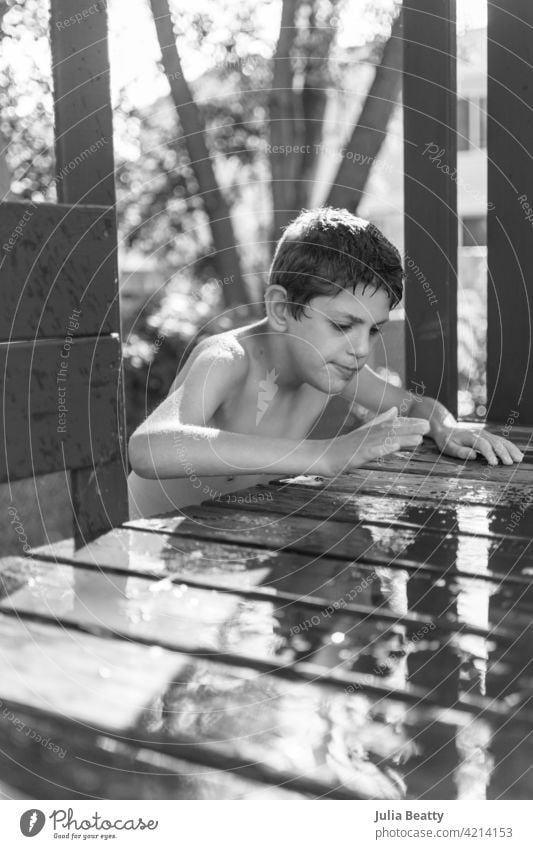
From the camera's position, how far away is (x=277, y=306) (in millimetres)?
2023

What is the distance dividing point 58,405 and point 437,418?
88cm

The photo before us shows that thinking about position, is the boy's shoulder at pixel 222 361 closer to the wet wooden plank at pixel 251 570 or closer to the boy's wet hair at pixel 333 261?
the boy's wet hair at pixel 333 261

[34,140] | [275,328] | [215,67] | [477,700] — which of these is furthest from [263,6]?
[477,700]

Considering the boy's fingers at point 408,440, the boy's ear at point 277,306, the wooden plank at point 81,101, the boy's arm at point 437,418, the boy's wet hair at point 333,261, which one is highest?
the wooden plank at point 81,101

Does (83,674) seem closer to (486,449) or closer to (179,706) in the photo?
(179,706)

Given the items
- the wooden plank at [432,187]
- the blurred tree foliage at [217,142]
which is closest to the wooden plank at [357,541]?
the wooden plank at [432,187]

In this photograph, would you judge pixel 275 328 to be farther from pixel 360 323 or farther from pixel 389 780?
pixel 389 780

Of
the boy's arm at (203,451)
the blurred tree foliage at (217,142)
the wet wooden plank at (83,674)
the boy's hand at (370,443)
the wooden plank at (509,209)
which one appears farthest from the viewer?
the blurred tree foliage at (217,142)

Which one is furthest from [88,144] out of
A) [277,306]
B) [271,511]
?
[271,511]

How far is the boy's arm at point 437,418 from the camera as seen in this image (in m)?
2.06

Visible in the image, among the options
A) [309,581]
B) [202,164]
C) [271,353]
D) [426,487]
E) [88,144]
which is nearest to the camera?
[309,581]

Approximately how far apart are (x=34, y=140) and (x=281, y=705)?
13.5 feet

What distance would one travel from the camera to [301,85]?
17.6 feet

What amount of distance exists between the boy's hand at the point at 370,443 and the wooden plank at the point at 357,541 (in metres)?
0.11
